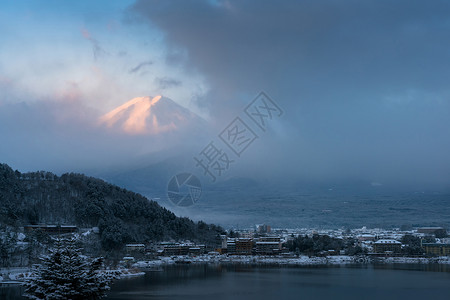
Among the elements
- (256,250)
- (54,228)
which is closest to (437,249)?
(256,250)

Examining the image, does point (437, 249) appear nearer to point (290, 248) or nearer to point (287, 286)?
point (290, 248)

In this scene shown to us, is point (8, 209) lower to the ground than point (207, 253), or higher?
higher

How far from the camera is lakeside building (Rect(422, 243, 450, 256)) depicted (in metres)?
71.6

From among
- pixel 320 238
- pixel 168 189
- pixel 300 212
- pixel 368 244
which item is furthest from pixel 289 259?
pixel 300 212

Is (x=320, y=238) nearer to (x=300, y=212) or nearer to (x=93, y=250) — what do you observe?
(x=93, y=250)

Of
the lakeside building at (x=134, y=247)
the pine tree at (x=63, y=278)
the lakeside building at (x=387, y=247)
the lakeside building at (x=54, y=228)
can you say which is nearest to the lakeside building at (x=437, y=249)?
the lakeside building at (x=387, y=247)

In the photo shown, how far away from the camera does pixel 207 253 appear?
246ft

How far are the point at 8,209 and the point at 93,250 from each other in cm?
1268

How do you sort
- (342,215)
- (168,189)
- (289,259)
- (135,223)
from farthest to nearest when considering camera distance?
(342,215)
(168,189)
(135,223)
(289,259)

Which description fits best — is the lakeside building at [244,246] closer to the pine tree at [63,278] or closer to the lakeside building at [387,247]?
the lakeside building at [387,247]

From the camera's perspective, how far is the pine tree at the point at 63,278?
57.3ft

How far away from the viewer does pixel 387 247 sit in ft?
249

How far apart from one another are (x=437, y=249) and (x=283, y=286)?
45.6 metres

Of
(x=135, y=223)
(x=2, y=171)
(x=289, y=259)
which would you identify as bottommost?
(x=289, y=259)
